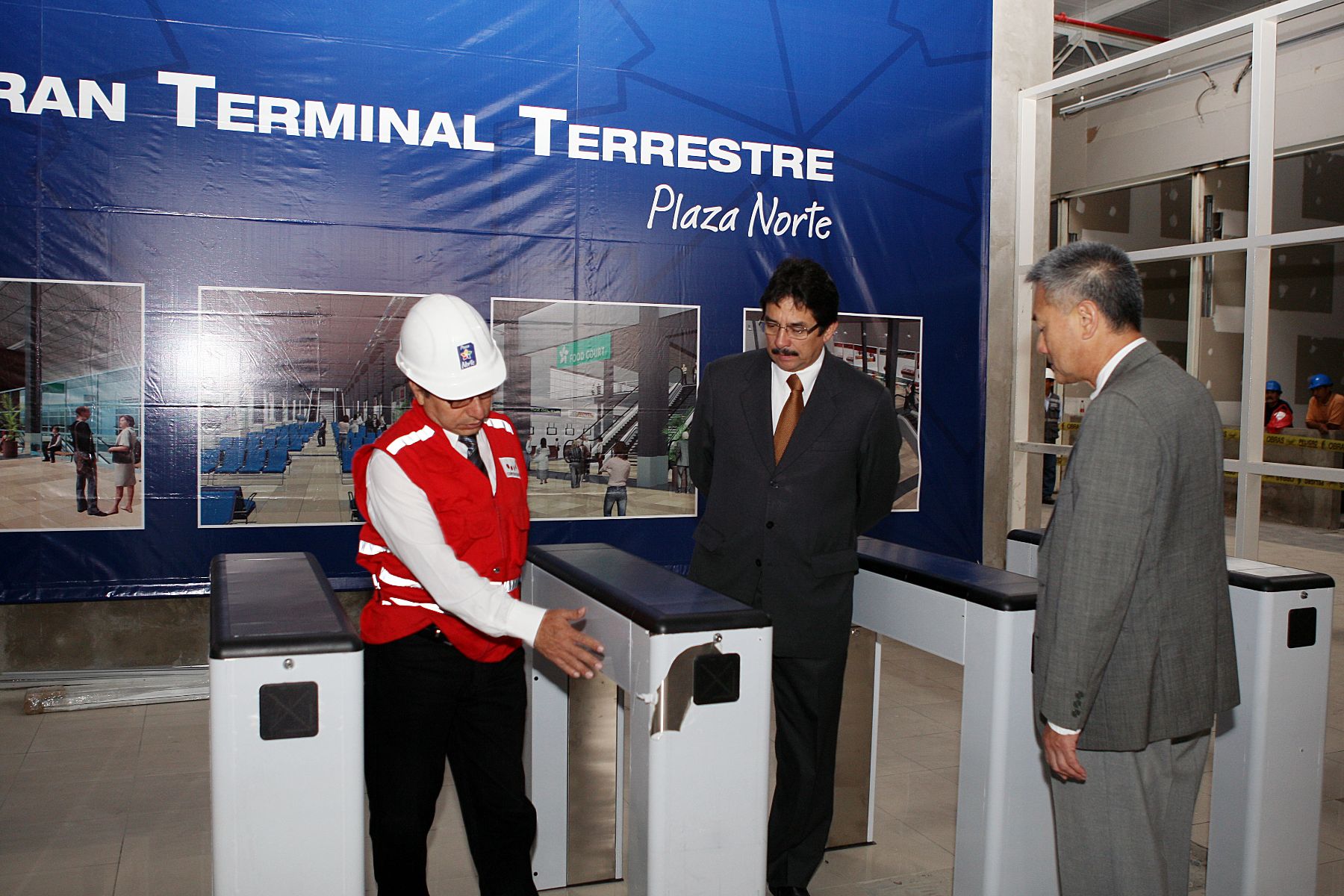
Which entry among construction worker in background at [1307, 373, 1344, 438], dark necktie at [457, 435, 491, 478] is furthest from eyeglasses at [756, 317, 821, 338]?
construction worker in background at [1307, 373, 1344, 438]

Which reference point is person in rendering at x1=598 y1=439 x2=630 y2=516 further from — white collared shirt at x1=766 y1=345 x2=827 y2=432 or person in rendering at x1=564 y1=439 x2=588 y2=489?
white collared shirt at x1=766 y1=345 x2=827 y2=432

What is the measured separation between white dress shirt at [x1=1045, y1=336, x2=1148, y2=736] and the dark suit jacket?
812 millimetres

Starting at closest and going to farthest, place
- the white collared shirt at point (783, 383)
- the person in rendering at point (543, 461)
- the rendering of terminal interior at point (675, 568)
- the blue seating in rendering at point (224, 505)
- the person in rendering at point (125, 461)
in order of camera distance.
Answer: the rendering of terminal interior at point (675, 568)
the white collared shirt at point (783, 383)
the person in rendering at point (125, 461)
the blue seating in rendering at point (224, 505)
the person in rendering at point (543, 461)

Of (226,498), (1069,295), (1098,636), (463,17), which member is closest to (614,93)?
(463,17)

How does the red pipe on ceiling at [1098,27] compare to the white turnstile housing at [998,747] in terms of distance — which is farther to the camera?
the red pipe on ceiling at [1098,27]

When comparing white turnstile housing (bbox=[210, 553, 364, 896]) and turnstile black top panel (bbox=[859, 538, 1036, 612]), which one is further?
turnstile black top panel (bbox=[859, 538, 1036, 612])

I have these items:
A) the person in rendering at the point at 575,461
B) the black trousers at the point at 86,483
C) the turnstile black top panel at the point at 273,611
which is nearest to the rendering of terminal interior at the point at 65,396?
the black trousers at the point at 86,483

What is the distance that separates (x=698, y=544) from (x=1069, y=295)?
1.21 metres

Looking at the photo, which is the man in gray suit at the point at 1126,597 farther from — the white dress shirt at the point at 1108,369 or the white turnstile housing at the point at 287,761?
the white turnstile housing at the point at 287,761

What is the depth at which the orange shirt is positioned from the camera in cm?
871

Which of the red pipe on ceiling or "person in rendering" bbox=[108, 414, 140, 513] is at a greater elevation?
the red pipe on ceiling

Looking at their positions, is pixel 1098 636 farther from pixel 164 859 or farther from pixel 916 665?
pixel 916 665

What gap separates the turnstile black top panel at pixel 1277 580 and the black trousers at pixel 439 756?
1241 mm

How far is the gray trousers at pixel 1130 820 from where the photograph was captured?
1.79 meters
